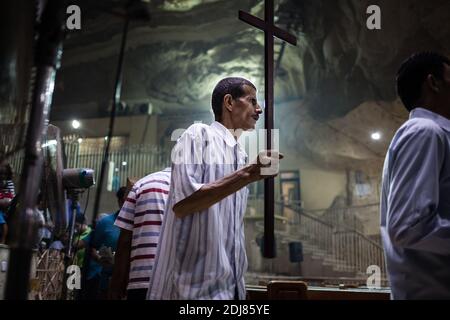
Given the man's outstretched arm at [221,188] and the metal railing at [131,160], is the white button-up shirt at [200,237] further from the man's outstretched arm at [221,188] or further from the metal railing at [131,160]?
the metal railing at [131,160]

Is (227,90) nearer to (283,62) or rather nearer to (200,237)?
(200,237)

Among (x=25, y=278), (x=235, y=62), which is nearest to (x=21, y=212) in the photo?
(x=25, y=278)

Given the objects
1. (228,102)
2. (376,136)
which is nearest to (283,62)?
(376,136)

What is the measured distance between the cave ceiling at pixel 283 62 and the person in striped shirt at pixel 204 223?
10.4 metres

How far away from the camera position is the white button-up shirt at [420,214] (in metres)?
1.34

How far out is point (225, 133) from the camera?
1843mm

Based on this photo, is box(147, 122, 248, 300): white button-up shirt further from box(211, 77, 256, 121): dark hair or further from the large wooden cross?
box(211, 77, 256, 121): dark hair

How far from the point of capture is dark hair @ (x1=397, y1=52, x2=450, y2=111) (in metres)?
1.70

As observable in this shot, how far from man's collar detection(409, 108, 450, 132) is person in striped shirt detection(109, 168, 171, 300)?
1353mm

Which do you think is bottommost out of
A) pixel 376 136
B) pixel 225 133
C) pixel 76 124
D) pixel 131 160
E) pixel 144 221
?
pixel 144 221

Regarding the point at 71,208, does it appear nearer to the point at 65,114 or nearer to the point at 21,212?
the point at 21,212

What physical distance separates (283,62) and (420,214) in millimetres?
16070

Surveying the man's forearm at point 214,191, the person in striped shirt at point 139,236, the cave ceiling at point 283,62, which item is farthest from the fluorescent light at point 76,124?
the man's forearm at point 214,191

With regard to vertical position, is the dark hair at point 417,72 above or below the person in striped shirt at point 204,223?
above
